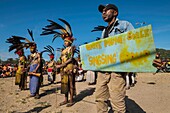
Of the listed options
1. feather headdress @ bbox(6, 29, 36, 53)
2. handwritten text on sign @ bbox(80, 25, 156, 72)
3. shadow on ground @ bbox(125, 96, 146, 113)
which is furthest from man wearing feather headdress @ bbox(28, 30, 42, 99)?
handwritten text on sign @ bbox(80, 25, 156, 72)

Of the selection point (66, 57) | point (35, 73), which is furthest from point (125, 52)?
point (35, 73)

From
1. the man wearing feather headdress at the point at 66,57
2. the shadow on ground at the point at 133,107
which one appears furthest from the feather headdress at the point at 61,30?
the shadow on ground at the point at 133,107

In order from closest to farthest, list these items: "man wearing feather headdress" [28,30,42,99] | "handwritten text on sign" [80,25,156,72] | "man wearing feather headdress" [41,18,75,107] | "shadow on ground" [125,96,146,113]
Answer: "handwritten text on sign" [80,25,156,72], "shadow on ground" [125,96,146,113], "man wearing feather headdress" [41,18,75,107], "man wearing feather headdress" [28,30,42,99]

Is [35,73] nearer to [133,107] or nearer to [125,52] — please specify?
[133,107]

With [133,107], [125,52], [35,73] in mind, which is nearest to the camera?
[125,52]

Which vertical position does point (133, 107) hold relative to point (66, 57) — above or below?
below

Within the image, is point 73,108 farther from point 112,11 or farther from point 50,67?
point 50,67

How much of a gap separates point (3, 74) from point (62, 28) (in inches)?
608

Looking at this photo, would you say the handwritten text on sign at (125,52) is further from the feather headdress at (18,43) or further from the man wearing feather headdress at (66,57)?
the feather headdress at (18,43)

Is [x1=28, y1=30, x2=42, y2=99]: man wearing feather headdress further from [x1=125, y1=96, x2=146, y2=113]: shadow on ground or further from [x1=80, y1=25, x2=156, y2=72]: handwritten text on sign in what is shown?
[x1=80, y1=25, x2=156, y2=72]: handwritten text on sign

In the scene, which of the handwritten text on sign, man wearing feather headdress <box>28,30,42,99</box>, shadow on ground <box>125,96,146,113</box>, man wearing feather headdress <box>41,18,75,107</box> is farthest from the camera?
man wearing feather headdress <box>28,30,42,99</box>

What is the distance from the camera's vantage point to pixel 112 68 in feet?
10.6

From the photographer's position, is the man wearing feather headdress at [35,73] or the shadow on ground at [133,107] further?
the man wearing feather headdress at [35,73]

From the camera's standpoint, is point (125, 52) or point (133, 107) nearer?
point (125, 52)
